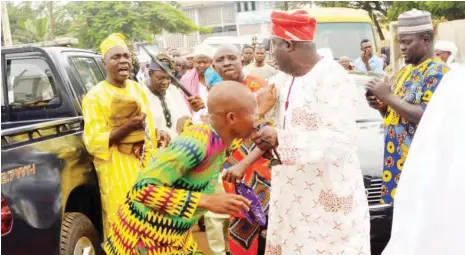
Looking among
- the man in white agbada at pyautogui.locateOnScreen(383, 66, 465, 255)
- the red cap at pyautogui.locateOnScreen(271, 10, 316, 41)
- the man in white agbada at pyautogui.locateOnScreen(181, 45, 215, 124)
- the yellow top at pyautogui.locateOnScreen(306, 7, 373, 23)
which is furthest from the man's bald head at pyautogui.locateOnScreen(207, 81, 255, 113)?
the yellow top at pyautogui.locateOnScreen(306, 7, 373, 23)

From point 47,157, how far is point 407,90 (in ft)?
7.31

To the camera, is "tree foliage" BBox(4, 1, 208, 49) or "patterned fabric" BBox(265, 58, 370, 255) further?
"tree foliage" BBox(4, 1, 208, 49)

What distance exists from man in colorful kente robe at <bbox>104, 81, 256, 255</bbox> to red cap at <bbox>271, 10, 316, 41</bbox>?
800 millimetres

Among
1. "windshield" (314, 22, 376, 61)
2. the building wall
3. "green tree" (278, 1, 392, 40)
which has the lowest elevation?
the building wall

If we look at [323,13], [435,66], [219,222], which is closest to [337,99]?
[435,66]

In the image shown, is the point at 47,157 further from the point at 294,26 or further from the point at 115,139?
the point at 294,26

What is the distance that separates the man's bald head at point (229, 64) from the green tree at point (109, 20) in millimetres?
23448

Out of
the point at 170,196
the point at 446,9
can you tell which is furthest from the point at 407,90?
the point at 446,9

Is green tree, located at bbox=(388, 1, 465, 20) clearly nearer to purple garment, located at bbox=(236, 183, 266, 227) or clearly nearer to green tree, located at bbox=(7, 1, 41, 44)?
green tree, located at bbox=(7, 1, 41, 44)

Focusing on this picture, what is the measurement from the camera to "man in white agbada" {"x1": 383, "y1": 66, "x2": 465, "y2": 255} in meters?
1.58

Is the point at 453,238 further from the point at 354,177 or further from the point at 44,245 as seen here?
the point at 44,245

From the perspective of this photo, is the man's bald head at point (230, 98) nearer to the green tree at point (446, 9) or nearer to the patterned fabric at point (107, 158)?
the patterned fabric at point (107, 158)

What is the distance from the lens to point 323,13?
45.6ft

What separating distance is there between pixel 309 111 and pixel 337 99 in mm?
156
